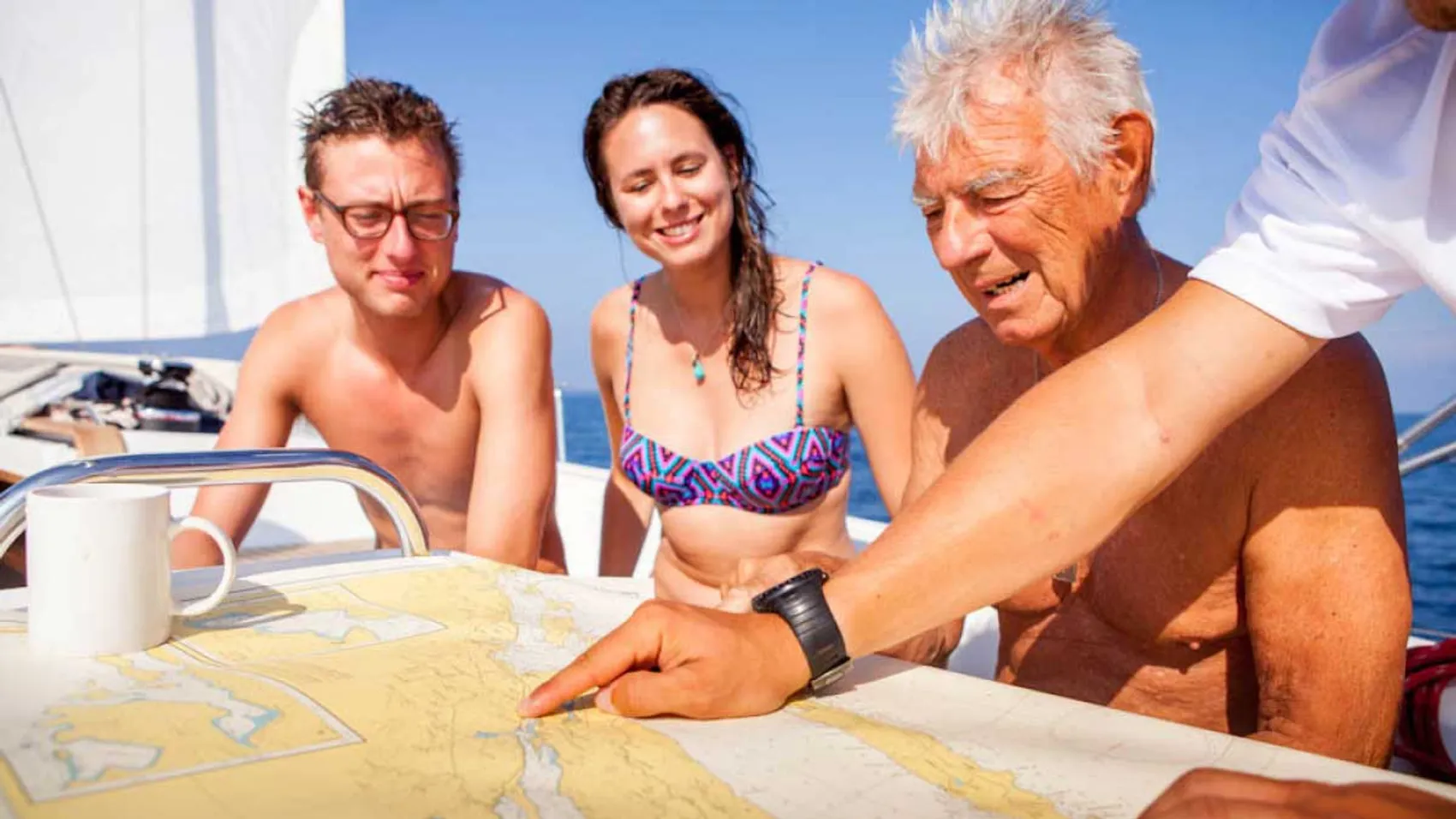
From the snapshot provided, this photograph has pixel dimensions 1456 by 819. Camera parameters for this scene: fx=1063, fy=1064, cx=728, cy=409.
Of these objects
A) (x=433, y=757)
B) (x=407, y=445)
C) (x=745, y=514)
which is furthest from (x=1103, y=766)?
(x=407, y=445)

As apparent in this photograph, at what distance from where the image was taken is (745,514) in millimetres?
2740

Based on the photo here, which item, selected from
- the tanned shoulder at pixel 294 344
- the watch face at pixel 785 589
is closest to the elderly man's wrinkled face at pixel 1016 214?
the watch face at pixel 785 589

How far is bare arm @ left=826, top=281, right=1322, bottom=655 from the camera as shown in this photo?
118cm

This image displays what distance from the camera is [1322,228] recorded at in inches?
42.5

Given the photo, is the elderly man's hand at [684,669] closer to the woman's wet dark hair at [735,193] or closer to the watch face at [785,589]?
the watch face at [785,589]

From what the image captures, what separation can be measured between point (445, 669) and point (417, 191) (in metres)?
1.85

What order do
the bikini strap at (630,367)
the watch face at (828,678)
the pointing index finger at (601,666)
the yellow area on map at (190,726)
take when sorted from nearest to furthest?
the yellow area on map at (190,726) < the pointing index finger at (601,666) < the watch face at (828,678) < the bikini strap at (630,367)

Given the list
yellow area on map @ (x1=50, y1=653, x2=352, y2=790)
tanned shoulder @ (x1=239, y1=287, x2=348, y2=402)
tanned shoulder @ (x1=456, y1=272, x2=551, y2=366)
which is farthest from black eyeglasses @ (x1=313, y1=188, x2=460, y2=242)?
yellow area on map @ (x1=50, y1=653, x2=352, y2=790)

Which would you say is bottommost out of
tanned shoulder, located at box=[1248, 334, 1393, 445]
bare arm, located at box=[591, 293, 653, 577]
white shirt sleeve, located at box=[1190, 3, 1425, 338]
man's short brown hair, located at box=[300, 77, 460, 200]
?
bare arm, located at box=[591, 293, 653, 577]

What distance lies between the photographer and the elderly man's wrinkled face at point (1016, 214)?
1557 millimetres

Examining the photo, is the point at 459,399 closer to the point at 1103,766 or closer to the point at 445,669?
the point at 445,669

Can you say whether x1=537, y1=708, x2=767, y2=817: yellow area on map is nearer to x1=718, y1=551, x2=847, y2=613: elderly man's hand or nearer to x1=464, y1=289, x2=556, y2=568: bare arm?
x1=718, y1=551, x2=847, y2=613: elderly man's hand

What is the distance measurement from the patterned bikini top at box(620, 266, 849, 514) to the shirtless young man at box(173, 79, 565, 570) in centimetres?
27

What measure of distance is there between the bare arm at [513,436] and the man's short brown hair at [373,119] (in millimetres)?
402
